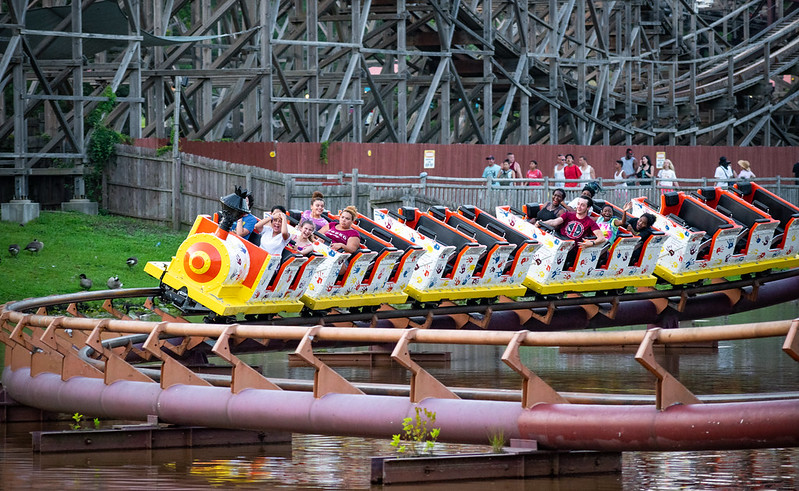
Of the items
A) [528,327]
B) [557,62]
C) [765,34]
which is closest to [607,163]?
[557,62]

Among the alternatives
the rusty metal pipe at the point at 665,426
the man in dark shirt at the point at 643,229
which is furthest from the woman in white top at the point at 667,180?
→ the rusty metal pipe at the point at 665,426

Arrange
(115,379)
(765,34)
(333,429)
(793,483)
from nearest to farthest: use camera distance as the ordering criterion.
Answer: (793,483) → (333,429) → (115,379) → (765,34)

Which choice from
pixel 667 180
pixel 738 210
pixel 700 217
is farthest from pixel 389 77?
pixel 700 217

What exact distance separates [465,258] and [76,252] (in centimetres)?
1123

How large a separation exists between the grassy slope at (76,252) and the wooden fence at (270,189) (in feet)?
2.34

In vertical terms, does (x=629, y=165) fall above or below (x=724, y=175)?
above

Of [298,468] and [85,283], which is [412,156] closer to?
[85,283]

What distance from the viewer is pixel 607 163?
4003 cm

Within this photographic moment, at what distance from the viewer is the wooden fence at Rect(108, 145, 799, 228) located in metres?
27.9

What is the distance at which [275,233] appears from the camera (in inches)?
622

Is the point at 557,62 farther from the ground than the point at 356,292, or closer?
farther from the ground

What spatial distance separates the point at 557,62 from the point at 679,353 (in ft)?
79.9

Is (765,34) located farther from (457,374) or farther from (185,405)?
(185,405)

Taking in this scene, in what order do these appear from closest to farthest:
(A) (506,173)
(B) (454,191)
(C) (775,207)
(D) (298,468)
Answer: (D) (298,468) → (C) (775,207) → (B) (454,191) → (A) (506,173)
